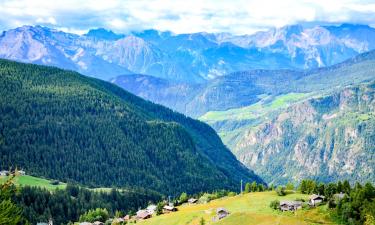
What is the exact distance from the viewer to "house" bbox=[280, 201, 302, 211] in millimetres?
139125

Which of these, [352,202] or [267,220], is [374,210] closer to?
[352,202]

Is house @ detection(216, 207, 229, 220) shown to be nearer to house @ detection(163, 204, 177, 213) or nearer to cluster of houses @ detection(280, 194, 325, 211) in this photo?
cluster of houses @ detection(280, 194, 325, 211)

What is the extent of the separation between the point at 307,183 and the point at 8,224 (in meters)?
134

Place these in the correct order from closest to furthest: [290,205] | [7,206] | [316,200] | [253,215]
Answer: [7,206] < [253,215] < [290,205] < [316,200]

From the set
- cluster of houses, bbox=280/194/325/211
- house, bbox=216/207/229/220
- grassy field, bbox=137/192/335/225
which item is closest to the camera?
grassy field, bbox=137/192/335/225

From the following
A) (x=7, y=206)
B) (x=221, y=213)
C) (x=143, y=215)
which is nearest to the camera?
(x=7, y=206)

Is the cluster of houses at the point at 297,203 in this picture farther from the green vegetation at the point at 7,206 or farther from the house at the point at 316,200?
the green vegetation at the point at 7,206

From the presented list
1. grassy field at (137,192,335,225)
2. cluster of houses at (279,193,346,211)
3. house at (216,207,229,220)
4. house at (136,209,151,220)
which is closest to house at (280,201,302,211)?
cluster of houses at (279,193,346,211)

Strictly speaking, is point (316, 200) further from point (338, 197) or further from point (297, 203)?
point (338, 197)

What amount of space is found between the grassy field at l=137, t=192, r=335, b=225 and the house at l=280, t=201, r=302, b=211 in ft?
7.92

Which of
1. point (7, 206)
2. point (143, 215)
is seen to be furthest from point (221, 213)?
point (7, 206)

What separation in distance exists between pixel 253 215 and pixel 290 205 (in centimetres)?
1266

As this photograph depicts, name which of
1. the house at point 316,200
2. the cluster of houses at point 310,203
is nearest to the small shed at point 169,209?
the cluster of houses at point 310,203

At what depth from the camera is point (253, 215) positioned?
133625 mm
